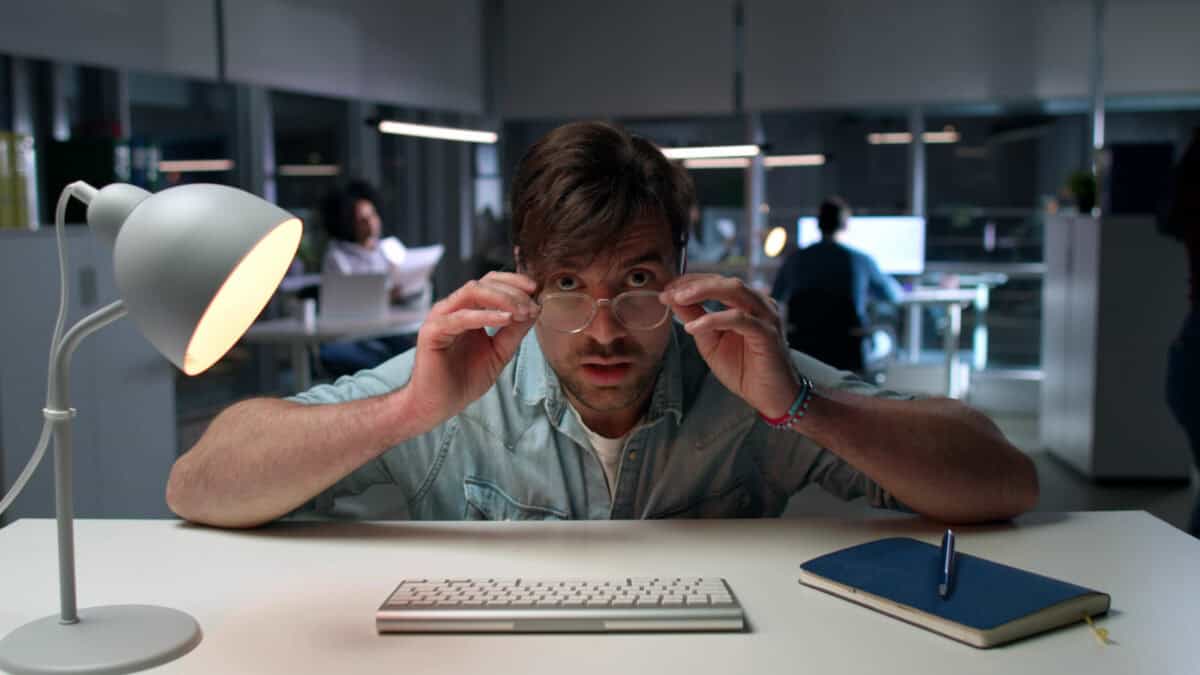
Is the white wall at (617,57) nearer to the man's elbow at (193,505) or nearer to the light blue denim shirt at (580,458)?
the light blue denim shirt at (580,458)

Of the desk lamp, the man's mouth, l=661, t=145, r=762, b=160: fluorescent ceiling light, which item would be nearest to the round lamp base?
the desk lamp

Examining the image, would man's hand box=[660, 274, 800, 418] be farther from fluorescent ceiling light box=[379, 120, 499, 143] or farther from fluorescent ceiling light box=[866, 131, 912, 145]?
fluorescent ceiling light box=[866, 131, 912, 145]

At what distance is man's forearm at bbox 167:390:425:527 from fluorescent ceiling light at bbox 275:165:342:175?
5.22 meters

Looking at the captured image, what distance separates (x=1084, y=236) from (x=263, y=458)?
507 centimetres

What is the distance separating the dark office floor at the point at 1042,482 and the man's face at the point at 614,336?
1835mm

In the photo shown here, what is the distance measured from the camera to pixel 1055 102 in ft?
24.6

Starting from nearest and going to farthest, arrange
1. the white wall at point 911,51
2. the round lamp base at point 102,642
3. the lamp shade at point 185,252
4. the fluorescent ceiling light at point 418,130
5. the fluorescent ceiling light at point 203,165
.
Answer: the lamp shade at point 185,252 < the round lamp base at point 102,642 < the fluorescent ceiling light at point 418,130 < the fluorescent ceiling light at point 203,165 < the white wall at point 911,51

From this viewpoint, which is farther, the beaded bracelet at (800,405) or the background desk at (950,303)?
the background desk at (950,303)

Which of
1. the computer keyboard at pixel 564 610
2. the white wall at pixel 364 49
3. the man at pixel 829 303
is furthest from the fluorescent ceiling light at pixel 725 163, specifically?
the computer keyboard at pixel 564 610

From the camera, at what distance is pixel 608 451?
177 centimetres

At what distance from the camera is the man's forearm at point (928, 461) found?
1587 mm

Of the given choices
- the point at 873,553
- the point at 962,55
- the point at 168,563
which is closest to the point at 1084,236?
the point at 962,55

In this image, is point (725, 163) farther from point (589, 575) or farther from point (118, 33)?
point (589, 575)

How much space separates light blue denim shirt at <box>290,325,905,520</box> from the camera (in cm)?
175
